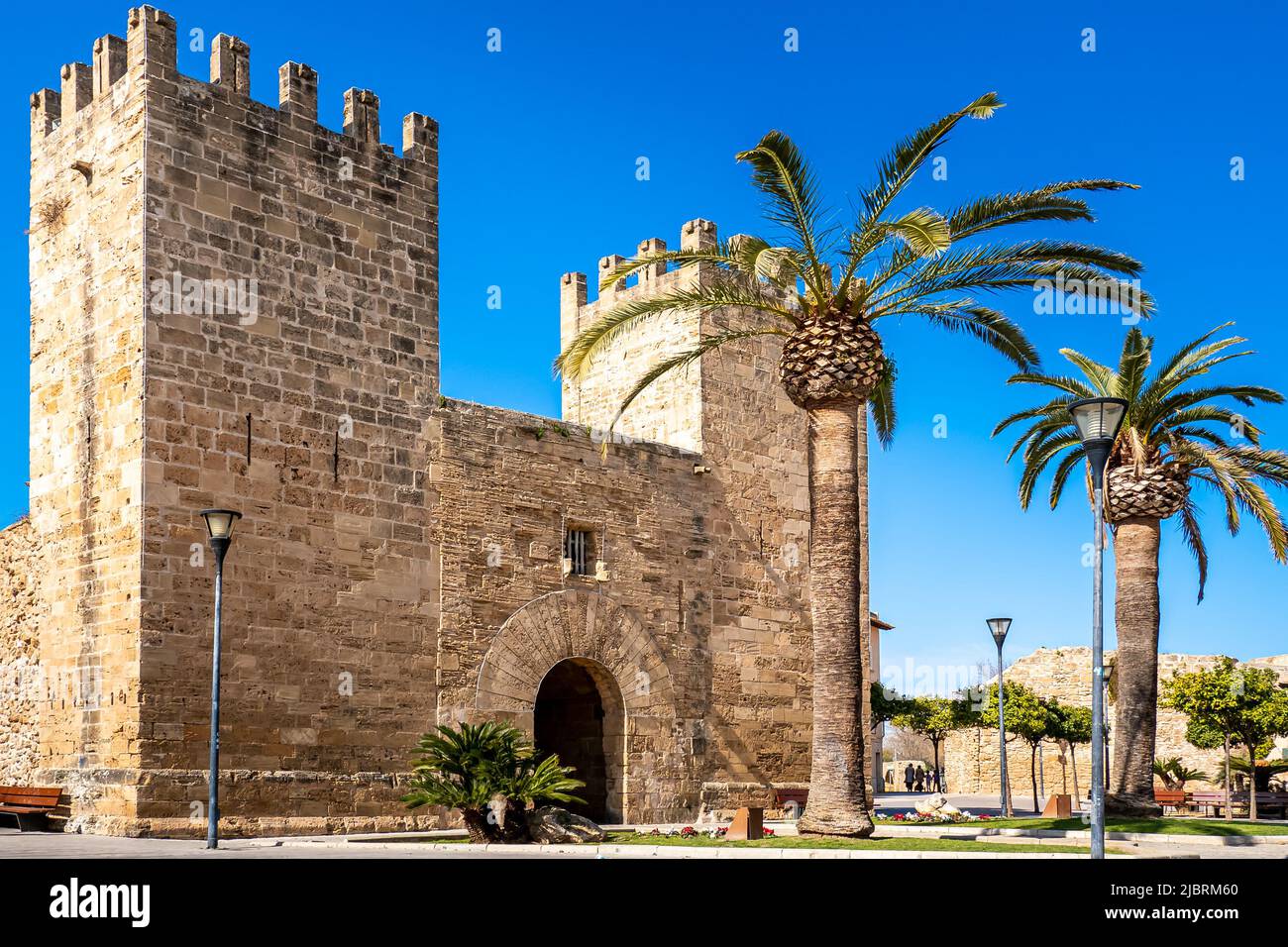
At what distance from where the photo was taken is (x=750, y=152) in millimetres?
14984

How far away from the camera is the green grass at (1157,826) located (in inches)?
667

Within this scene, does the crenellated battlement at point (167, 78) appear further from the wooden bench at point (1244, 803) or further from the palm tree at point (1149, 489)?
the wooden bench at point (1244, 803)

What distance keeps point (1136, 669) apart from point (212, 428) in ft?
38.7

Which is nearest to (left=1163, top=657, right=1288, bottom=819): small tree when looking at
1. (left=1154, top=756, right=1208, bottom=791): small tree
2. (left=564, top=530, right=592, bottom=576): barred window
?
(left=1154, top=756, right=1208, bottom=791): small tree

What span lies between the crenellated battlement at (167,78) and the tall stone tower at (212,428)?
0.09 feet

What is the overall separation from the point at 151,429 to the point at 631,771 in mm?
7773

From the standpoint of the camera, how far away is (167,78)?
15.0 metres

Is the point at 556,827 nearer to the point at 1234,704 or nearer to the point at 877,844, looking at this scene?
the point at 877,844

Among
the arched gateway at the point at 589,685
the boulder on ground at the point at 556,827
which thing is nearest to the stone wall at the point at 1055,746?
the arched gateway at the point at 589,685

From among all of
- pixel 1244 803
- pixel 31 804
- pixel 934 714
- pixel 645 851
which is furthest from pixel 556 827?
pixel 934 714

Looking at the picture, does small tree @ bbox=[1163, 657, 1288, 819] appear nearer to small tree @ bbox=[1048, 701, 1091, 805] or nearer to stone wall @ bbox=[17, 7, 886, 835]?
small tree @ bbox=[1048, 701, 1091, 805]

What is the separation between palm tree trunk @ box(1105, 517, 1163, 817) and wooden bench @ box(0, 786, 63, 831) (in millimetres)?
12693
